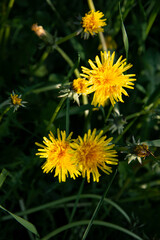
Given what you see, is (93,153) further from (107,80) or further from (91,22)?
(91,22)

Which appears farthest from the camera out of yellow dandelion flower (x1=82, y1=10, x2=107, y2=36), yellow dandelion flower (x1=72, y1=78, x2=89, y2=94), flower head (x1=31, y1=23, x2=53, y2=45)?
flower head (x1=31, y1=23, x2=53, y2=45)

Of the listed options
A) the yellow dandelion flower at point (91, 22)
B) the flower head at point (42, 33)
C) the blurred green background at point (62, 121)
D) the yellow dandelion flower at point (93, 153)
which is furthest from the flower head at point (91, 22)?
the yellow dandelion flower at point (93, 153)

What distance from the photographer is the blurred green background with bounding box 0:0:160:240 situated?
4.58 feet

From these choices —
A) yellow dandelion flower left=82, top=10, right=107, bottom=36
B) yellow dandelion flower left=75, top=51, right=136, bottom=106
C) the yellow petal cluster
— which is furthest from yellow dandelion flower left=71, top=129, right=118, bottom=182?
yellow dandelion flower left=82, top=10, right=107, bottom=36

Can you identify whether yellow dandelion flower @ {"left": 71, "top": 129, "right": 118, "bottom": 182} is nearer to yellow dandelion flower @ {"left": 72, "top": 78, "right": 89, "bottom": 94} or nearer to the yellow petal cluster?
the yellow petal cluster

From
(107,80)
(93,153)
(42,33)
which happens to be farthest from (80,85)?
(42,33)

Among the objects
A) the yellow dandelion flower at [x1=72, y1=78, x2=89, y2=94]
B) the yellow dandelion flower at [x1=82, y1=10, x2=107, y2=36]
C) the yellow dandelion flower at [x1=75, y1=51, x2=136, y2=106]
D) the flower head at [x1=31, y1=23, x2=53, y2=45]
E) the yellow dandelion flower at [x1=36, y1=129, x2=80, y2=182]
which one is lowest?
the yellow dandelion flower at [x1=36, y1=129, x2=80, y2=182]

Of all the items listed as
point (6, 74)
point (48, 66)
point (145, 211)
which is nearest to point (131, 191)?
point (145, 211)

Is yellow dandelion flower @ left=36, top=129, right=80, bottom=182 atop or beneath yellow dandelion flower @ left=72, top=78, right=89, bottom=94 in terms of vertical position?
beneath

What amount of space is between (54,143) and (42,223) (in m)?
0.71

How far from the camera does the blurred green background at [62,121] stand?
140cm

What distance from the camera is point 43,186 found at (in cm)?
155

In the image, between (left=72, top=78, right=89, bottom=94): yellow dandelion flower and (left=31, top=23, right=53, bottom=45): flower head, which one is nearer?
(left=72, top=78, right=89, bottom=94): yellow dandelion flower

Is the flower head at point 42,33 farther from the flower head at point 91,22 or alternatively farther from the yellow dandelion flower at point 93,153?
the yellow dandelion flower at point 93,153
